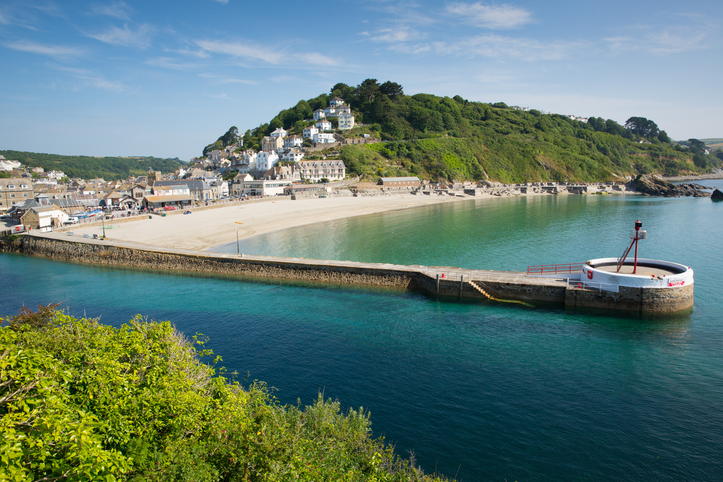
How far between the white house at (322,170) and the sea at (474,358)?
59597 millimetres

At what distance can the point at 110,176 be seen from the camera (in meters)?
197

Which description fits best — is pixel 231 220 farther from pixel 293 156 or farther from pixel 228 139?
pixel 228 139

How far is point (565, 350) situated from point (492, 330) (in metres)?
3.86

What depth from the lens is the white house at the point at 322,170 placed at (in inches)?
3809

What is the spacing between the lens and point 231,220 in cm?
5716

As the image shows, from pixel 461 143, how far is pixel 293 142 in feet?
184

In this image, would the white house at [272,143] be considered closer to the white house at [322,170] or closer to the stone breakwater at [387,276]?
the white house at [322,170]

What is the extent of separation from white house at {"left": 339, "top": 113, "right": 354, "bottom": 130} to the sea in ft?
317

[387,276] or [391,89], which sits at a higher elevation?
[391,89]

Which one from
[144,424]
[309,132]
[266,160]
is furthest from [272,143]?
[144,424]

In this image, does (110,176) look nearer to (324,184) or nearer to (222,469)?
(324,184)

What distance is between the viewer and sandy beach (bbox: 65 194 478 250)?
150 feet

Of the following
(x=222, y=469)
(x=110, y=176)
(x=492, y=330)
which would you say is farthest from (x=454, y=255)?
(x=110, y=176)

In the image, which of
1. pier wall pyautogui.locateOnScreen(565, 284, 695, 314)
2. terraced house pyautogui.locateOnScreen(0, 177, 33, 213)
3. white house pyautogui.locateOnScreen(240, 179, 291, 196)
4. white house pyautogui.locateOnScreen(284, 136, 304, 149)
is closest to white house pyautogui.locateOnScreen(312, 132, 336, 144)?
white house pyautogui.locateOnScreen(284, 136, 304, 149)
